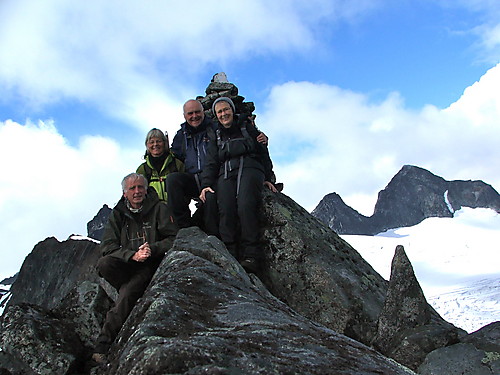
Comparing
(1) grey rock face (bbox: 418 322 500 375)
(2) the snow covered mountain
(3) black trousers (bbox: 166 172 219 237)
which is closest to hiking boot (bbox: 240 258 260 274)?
(3) black trousers (bbox: 166 172 219 237)

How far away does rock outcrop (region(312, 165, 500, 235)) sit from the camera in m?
169

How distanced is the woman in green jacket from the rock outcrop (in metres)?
156

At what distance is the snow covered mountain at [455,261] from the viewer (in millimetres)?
56156

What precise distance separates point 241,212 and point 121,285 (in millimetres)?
3149

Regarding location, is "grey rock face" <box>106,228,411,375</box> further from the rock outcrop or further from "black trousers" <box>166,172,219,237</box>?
the rock outcrop

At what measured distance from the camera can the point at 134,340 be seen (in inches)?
136

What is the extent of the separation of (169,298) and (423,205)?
613 feet

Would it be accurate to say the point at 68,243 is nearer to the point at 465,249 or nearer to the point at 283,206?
the point at 283,206

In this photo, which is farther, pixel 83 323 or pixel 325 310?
pixel 325 310

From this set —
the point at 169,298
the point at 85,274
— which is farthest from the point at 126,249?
the point at 85,274

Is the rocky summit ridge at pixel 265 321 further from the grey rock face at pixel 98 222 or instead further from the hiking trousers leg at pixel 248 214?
the grey rock face at pixel 98 222

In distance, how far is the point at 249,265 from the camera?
991 centimetres

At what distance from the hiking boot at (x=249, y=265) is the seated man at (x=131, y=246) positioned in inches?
73.4

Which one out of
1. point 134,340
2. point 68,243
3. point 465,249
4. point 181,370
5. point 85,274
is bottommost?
point 181,370
